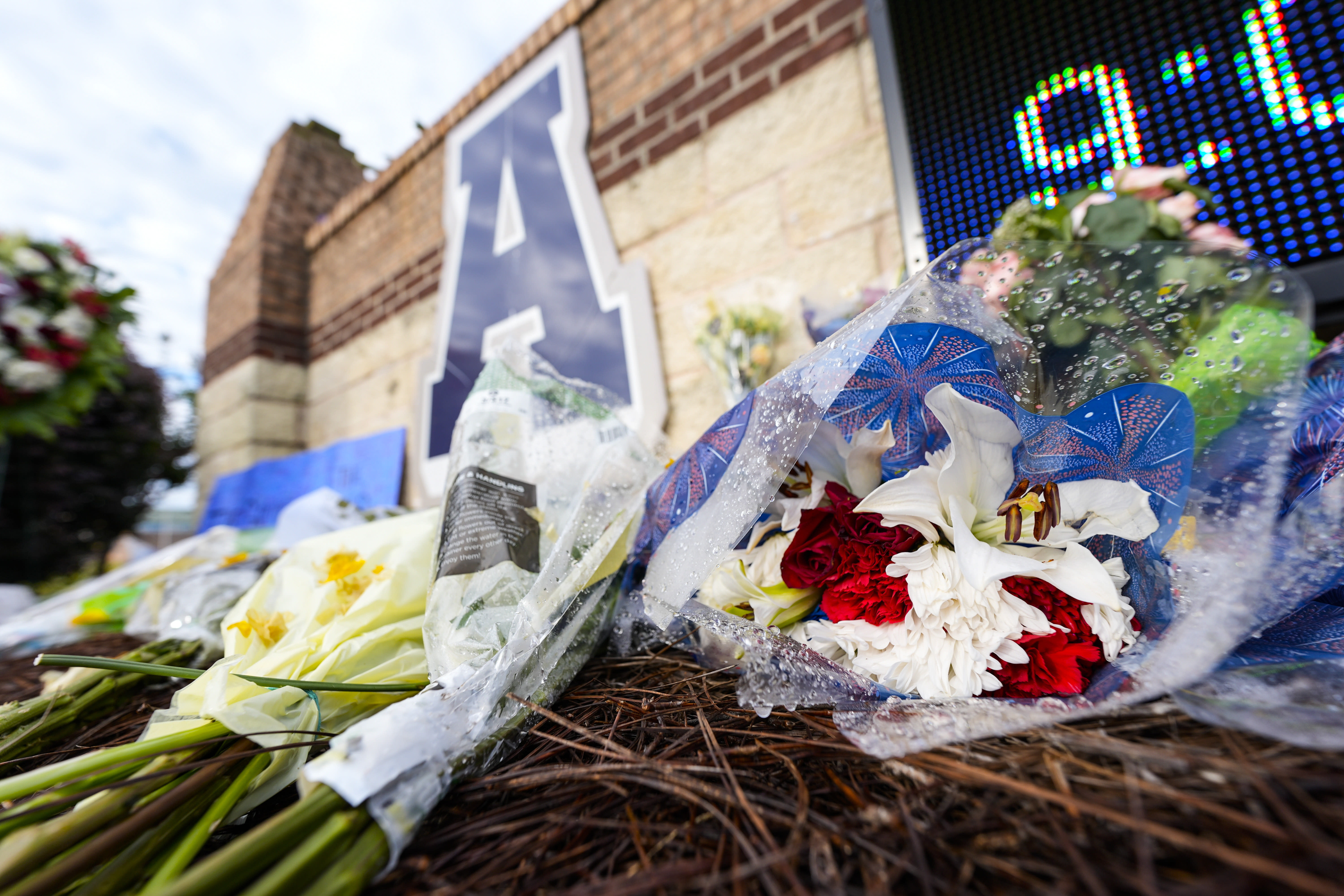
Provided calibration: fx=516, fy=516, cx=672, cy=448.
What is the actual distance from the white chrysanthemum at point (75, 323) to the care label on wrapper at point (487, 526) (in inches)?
123

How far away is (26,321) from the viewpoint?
7.62 feet

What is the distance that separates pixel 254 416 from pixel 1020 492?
3.93 metres

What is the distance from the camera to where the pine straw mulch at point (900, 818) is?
0.27 metres

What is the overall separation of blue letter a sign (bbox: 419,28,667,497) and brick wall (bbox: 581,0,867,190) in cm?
12

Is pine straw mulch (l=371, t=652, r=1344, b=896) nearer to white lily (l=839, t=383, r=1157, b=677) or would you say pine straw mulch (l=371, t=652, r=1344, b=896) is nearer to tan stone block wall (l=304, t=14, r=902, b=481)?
white lily (l=839, t=383, r=1157, b=677)

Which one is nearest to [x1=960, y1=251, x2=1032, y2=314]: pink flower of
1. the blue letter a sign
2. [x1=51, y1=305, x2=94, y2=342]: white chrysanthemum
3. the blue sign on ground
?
the blue letter a sign

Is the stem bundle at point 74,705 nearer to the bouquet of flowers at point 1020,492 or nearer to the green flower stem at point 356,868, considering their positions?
the green flower stem at point 356,868

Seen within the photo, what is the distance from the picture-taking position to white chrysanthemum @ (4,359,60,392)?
7.63 feet

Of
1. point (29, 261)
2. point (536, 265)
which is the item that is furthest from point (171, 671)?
point (29, 261)

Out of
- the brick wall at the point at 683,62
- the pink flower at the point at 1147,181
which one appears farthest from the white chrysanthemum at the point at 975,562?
the brick wall at the point at 683,62

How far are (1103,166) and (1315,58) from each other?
1.03ft

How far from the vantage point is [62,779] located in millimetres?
380

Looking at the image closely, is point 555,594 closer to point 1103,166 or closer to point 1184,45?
point 1103,166

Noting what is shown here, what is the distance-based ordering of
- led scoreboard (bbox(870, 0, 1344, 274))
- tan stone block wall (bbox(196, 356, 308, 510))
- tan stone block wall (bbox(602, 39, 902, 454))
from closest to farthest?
led scoreboard (bbox(870, 0, 1344, 274)), tan stone block wall (bbox(602, 39, 902, 454)), tan stone block wall (bbox(196, 356, 308, 510))
